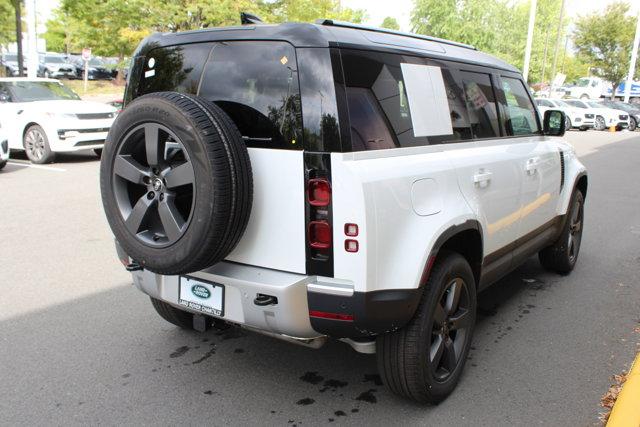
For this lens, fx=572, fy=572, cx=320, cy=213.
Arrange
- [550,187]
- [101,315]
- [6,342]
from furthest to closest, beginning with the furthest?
[550,187] → [101,315] → [6,342]

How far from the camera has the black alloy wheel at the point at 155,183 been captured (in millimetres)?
2633

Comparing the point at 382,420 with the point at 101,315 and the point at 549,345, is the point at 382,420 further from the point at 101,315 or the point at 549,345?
the point at 101,315

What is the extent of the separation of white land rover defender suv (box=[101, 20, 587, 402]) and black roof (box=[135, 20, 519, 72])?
1 centimetres

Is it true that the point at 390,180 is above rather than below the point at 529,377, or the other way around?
above

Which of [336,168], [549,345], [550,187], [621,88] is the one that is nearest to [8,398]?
[336,168]

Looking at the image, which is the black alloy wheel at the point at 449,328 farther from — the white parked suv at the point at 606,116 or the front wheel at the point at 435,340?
the white parked suv at the point at 606,116

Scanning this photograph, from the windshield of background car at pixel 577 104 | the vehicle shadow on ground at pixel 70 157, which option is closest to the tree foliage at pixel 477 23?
the windshield of background car at pixel 577 104

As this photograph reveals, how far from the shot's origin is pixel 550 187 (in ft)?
14.9

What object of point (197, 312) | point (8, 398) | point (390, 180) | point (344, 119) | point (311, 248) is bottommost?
point (8, 398)

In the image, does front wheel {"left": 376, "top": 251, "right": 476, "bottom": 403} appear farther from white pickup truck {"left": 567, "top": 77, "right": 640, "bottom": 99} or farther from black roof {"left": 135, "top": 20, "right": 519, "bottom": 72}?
white pickup truck {"left": 567, "top": 77, "right": 640, "bottom": 99}

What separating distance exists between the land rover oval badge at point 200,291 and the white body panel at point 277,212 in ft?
0.98

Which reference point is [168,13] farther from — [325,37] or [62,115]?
[325,37]

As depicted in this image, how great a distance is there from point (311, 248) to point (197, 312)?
772 mm

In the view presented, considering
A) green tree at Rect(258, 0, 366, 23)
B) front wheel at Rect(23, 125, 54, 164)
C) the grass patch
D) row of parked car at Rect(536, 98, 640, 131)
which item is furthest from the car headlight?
row of parked car at Rect(536, 98, 640, 131)
